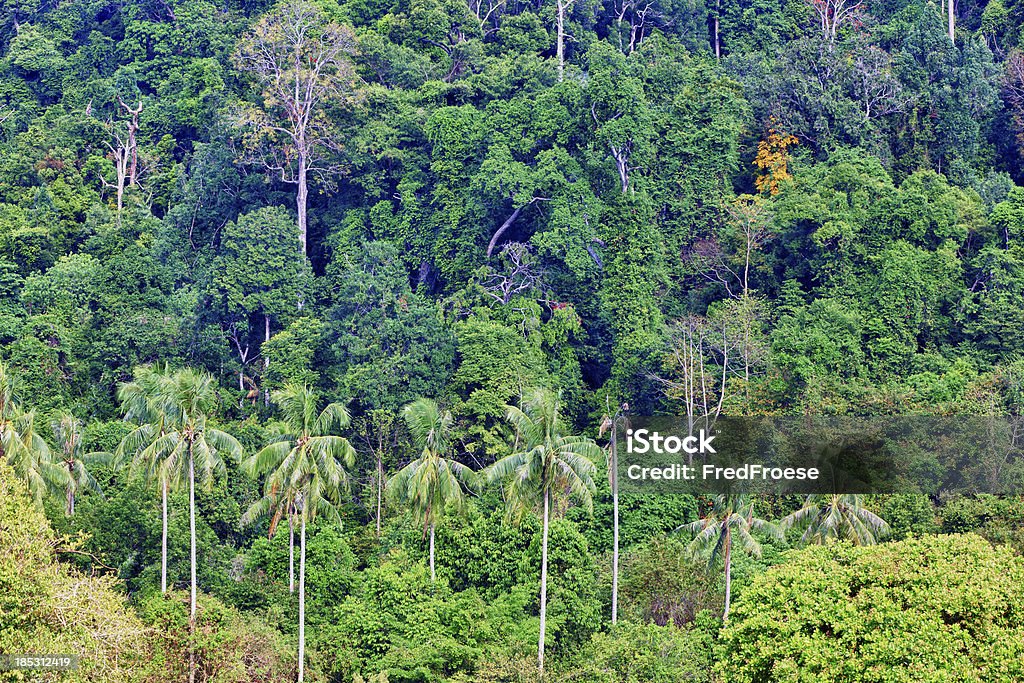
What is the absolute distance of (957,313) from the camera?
3841cm

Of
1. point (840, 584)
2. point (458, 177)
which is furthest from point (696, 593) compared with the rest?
point (458, 177)

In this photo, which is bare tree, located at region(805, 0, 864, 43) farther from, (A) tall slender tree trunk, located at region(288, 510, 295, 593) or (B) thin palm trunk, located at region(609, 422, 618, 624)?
(A) tall slender tree trunk, located at region(288, 510, 295, 593)

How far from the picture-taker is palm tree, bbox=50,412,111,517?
34.0 metres

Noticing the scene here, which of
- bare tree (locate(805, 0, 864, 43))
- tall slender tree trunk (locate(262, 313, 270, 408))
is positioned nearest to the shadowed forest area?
tall slender tree trunk (locate(262, 313, 270, 408))

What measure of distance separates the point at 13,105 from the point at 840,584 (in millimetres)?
36718

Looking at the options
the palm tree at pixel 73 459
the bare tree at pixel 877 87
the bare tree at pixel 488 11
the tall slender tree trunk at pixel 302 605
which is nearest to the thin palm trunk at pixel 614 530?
the tall slender tree trunk at pixel 302 605

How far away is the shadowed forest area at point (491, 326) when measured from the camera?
29125 millimetres

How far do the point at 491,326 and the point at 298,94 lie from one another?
1037 centimetres

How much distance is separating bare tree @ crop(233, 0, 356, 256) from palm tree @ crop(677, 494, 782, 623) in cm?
1710

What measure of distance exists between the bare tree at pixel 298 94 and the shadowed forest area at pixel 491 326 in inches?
5.0

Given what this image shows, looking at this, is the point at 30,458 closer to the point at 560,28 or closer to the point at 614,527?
the point at 614,527

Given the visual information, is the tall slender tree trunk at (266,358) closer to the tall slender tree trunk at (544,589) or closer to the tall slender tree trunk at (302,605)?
the tall slender tree trunk at (302,605)

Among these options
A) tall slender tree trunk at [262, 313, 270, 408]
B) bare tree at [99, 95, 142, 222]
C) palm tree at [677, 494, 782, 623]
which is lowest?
palm tree at [677, 494, 782, 623]

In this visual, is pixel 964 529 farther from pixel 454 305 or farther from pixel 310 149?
pixel 310 149
